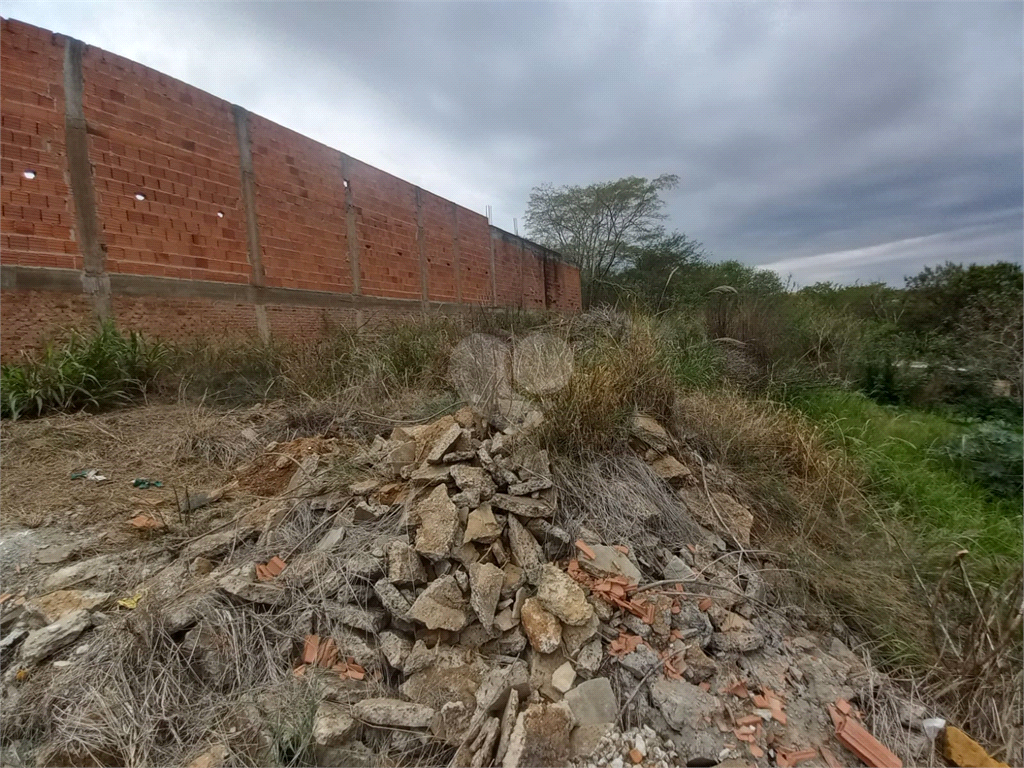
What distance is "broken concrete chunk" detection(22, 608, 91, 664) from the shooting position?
1.56 m

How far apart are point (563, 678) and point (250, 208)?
601 cm

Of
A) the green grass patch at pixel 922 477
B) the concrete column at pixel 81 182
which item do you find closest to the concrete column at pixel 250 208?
the concrete column at pixel 81 182

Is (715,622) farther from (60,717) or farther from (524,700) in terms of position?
(60,717)

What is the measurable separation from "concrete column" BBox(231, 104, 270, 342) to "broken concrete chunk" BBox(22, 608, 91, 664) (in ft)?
13.6

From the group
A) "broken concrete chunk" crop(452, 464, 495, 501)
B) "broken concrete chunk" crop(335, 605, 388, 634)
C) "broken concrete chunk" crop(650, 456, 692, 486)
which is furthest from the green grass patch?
"broken concrete chunk" crop(335, 605, 388, 634)

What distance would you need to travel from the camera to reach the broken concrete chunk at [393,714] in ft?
4.70

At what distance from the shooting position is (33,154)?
366 cm

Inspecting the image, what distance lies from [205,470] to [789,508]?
3756 millimetres

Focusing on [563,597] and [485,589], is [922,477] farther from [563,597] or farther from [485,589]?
[485,589]

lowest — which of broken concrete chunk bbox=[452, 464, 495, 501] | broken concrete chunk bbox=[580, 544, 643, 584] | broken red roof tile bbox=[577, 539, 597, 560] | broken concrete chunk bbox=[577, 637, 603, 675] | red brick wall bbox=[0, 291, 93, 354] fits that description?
broken concrete chunk bbox=[577, 637, 603, 675]

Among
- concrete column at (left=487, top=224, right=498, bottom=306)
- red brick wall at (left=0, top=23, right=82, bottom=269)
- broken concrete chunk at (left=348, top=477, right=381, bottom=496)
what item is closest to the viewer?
broken concrete chunk at (left=348, top=477, right=381, bottom=496)

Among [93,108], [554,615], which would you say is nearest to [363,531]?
[554,615]

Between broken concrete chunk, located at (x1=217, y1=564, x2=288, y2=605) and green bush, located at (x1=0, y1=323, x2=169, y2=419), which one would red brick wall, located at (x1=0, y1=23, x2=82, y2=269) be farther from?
broken concrete chunk, located at (x1=217, y1=564, x2=288, y2=605)

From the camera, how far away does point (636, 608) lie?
1.82m
